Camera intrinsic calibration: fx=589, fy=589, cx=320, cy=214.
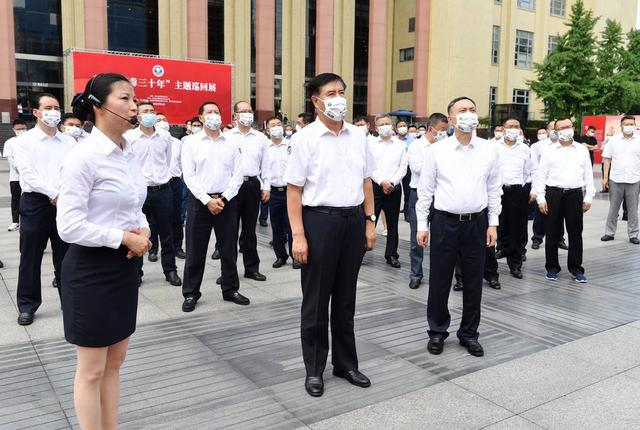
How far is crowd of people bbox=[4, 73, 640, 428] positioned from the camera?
2.86m

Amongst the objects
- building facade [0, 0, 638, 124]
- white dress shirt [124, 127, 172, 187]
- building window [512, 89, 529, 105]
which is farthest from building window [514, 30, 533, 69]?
white dress shirt [124, 127, 172, 187]

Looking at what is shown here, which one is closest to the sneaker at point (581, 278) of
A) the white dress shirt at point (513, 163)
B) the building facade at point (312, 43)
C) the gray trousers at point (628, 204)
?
the white dress shirt at point (513, 163)

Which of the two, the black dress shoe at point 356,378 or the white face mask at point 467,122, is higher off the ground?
the white face mask at point 467,122

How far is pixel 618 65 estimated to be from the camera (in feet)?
129

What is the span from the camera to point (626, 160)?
1063 cm

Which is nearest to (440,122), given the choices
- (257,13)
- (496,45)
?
(257,13)

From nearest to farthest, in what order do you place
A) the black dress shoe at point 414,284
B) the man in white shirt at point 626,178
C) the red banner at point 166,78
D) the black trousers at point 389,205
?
the black dress shoe at point 414,284
the black trousers at point 389,205
the man in white shirt at point 626,178
the red banner at point 166,78

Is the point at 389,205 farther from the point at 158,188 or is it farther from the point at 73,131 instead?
the point at 73,131

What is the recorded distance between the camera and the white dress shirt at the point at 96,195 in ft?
9.04

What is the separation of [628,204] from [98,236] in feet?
34.1

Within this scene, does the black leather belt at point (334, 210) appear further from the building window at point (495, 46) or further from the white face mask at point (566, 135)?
the building window at point (495, 46)

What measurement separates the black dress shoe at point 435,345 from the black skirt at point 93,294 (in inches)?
110

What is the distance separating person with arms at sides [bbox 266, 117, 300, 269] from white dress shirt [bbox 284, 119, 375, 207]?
12.2 feet

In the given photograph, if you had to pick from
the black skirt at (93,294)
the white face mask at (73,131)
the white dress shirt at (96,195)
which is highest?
the white face mask at (73,131)
